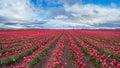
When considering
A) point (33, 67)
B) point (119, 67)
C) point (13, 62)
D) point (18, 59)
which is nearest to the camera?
point (119, 67)

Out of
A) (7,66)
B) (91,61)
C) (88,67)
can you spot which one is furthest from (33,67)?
(91,61)

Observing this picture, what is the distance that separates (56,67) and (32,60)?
203 cm

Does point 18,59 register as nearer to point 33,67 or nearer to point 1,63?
point 1,63

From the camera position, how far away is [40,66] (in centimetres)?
890

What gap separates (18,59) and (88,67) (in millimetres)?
4436

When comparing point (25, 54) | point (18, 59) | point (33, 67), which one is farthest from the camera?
point (25, 54)

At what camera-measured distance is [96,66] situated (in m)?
8.66

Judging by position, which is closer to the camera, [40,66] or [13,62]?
[40,66]

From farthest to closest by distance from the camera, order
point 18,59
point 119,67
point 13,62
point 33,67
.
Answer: point 18,59 → point 13,62 → point 33,67 → point 119,67

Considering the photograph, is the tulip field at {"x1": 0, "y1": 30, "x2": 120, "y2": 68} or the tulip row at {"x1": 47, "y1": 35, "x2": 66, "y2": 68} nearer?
the tulip row at {"x1": 47, "y1": 35, "x2": 66, "y2": 68}

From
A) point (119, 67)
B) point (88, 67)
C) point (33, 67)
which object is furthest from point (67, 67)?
point (119, 67)

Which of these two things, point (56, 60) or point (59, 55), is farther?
point (59, 55)

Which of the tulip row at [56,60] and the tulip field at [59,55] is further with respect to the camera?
the tulip field at [59,55]

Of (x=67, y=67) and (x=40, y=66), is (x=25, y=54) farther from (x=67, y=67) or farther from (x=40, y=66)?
(x=67, y=67)
